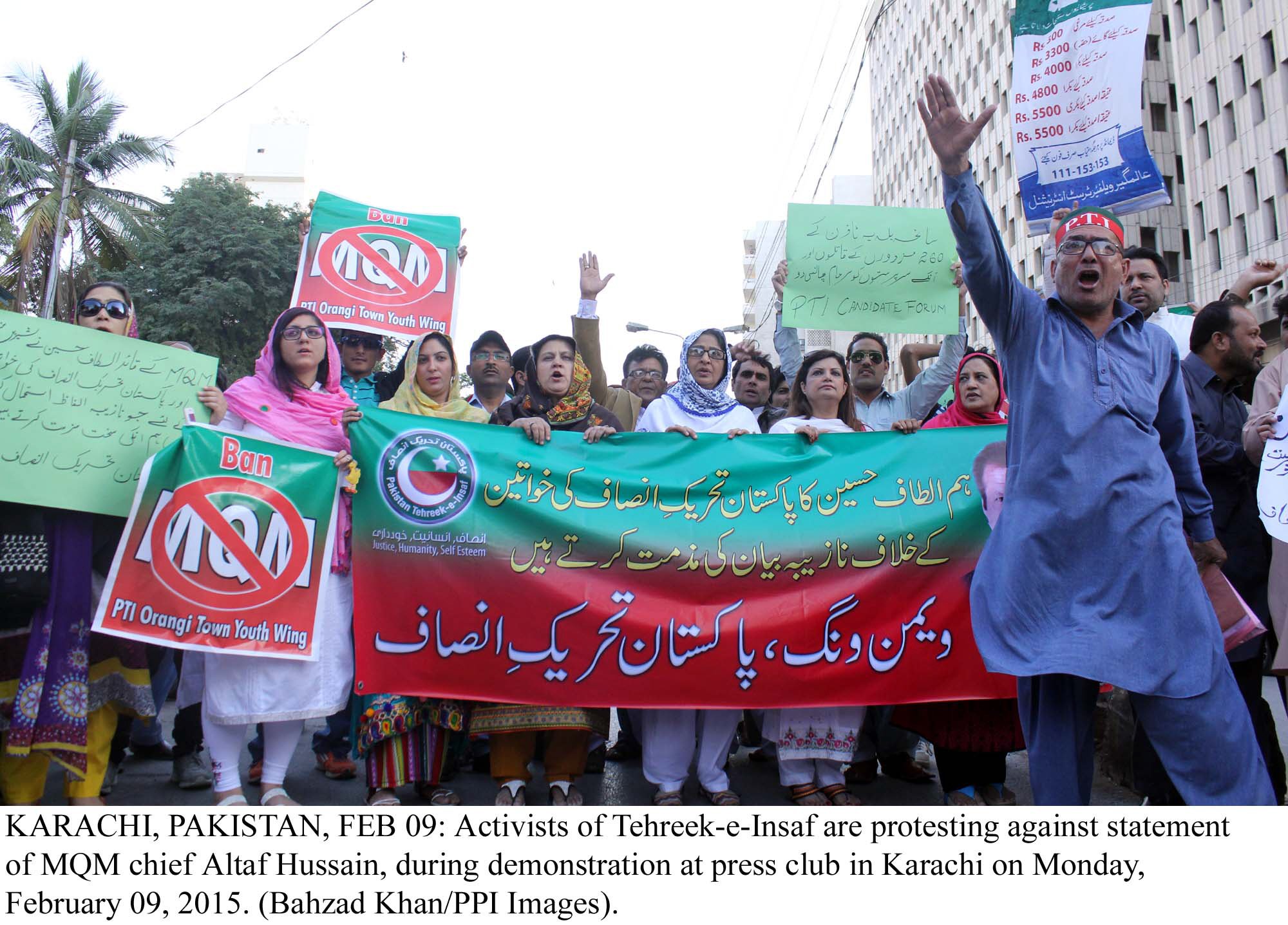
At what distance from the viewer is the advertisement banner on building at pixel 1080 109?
189 inches

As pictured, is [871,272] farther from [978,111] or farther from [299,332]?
[978,111]

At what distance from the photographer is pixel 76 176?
25.7 meters

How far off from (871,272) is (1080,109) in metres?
1.29

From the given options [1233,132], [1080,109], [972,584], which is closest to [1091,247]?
[972,584]

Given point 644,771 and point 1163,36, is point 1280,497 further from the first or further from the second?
point 1163,36

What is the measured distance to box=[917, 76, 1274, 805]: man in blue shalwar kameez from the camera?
237cm

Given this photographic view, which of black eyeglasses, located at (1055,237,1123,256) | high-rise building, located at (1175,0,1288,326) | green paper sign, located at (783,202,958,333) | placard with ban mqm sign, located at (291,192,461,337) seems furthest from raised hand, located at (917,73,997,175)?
high-rise building, located at (1175,0,1288,326)

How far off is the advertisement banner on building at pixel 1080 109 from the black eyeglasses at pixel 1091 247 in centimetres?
242

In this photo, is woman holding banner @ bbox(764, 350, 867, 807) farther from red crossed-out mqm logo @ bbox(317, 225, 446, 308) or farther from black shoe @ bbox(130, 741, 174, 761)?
black shoe @ bbox(130, 741, 174, 761)

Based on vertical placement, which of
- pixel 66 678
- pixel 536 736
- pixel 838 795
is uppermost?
pixel 66 678

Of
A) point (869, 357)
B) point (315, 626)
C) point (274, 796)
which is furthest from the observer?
point (869, 357)

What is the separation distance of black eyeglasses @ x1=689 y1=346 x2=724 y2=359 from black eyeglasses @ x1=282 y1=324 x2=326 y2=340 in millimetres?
1638

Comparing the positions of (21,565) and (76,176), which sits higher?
(76,176)

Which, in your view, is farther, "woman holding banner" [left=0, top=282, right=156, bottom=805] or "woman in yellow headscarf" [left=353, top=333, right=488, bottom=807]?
"woman in yellow headscarf" [left=353, top=333, right=488, bottom=807]
